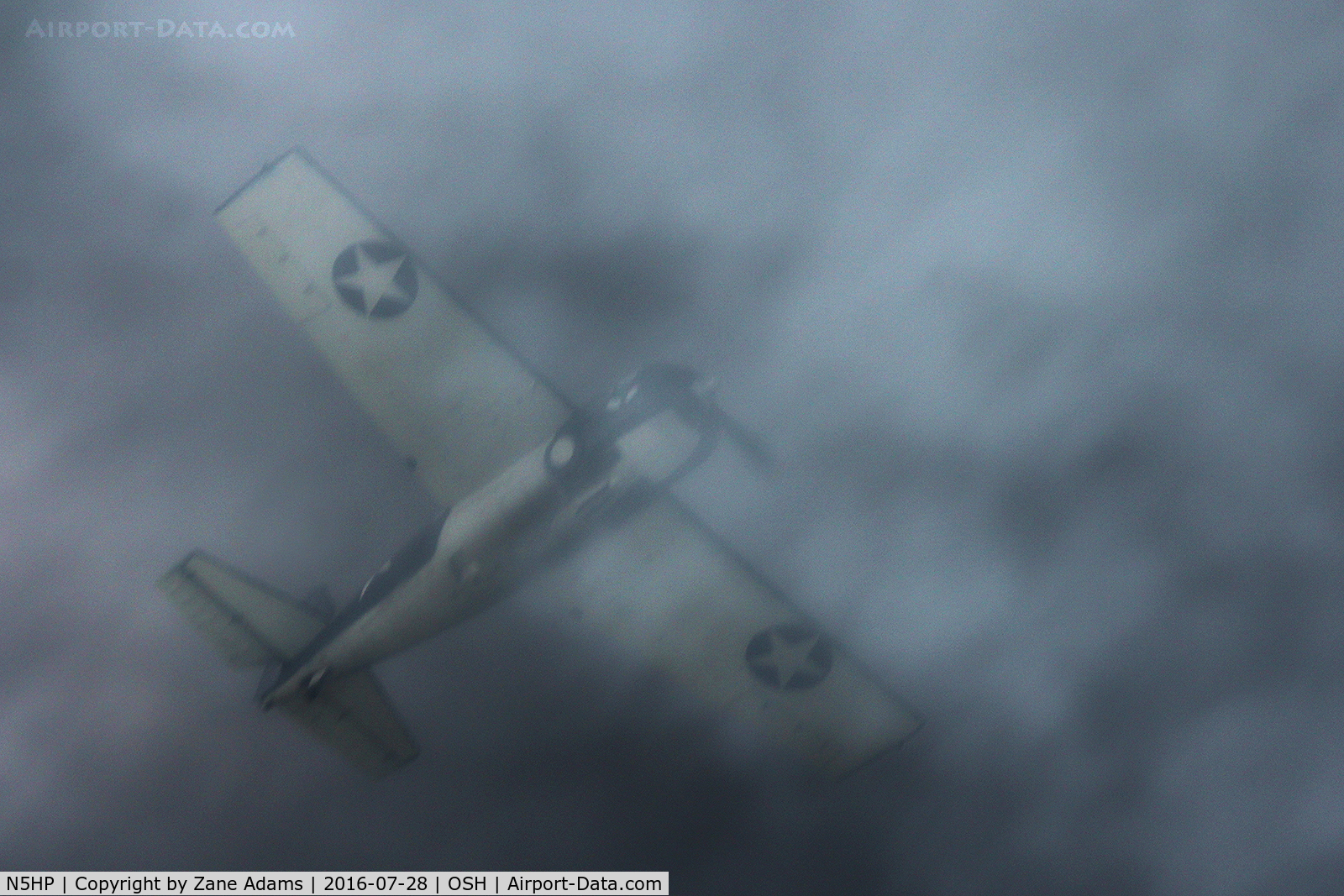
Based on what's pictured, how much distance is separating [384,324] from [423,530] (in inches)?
131

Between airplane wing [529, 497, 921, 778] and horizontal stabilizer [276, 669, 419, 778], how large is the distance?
10.3 ft

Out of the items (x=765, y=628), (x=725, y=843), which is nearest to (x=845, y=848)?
(x=725, y=843)

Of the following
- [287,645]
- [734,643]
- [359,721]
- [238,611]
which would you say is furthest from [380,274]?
[734,643]

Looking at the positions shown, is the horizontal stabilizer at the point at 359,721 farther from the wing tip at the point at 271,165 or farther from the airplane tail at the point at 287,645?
the wing tip at the point at 271,165

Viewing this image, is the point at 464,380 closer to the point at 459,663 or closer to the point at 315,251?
the point at 315,251

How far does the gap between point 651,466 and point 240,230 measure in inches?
299

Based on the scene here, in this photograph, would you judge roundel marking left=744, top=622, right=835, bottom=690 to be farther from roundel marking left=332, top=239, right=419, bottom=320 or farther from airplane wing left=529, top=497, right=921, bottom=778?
roundel marking left=332, top=239, right=419, bottom=320

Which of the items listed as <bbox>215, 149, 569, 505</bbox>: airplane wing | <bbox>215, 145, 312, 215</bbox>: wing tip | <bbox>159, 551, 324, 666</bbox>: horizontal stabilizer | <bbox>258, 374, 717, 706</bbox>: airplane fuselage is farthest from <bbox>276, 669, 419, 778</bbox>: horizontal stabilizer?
<bbox>215, 145, 312, 215</bbox>: wing tip

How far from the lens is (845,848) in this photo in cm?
1584

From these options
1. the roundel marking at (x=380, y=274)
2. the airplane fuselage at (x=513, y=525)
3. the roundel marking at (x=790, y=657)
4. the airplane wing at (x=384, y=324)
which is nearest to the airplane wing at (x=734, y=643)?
the roundel marking at (x=790, y=657)

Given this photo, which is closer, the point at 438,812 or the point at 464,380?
the point at 464,380

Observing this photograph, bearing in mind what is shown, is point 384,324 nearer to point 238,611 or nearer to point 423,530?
point 423,530

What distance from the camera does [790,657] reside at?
44.1 ft

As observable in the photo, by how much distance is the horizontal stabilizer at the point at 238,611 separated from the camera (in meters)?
12.2
